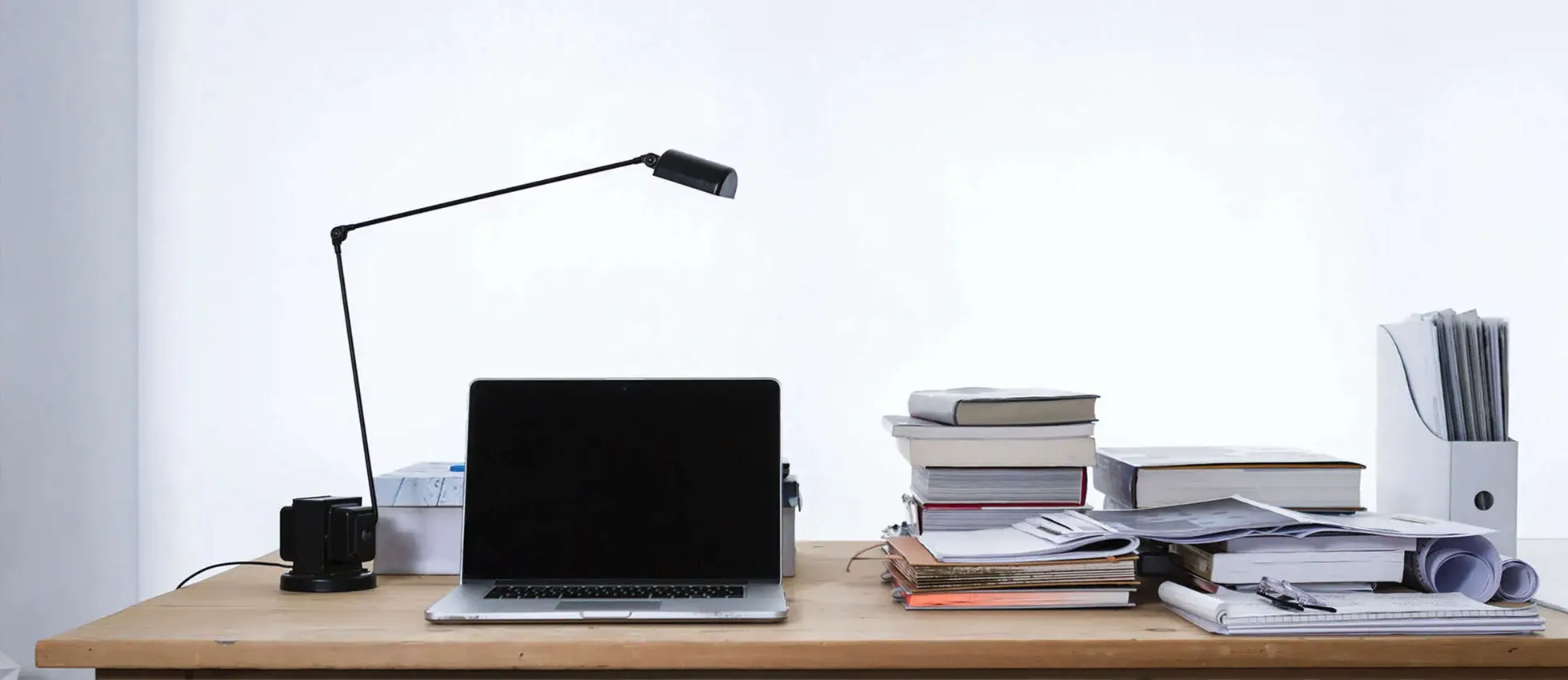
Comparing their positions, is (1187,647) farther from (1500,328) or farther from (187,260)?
(187,260)

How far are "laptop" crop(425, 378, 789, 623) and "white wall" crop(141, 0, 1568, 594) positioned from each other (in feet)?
2.95

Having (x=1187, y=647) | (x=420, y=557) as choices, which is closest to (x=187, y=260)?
(x=420, y=557)

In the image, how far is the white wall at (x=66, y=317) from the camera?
1.89 m

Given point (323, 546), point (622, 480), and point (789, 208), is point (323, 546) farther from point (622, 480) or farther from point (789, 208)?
point (789, 208)

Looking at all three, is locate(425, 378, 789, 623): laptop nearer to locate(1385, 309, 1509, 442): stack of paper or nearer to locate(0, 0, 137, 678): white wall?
locate(1385, 309, 1509, 442): stack of paper

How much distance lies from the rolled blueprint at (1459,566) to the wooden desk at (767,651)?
74mm

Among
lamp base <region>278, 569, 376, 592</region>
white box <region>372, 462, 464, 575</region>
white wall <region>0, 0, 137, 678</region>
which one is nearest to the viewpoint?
lamp base <region>278, 569, 376, 592</region>

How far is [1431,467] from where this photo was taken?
1362 mm

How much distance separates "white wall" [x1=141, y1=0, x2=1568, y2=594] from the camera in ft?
7.07

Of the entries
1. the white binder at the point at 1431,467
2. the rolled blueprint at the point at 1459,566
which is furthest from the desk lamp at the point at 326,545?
the white binder at the point at 1431,467

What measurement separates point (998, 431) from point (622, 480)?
1.48ft

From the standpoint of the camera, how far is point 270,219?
7.07 ft

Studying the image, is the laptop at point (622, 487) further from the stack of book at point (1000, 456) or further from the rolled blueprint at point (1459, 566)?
the rolled blueprint at point (1459, 566)

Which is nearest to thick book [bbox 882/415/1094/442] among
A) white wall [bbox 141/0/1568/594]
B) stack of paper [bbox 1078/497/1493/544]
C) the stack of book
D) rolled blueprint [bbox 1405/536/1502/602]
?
the stack of book
